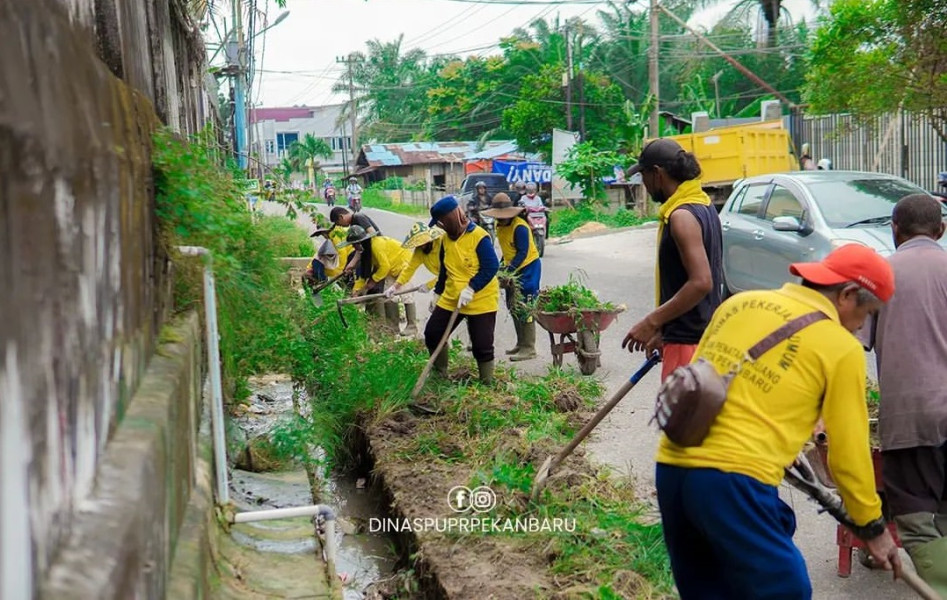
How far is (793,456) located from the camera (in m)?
3.18

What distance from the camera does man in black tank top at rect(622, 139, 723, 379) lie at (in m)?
4.73

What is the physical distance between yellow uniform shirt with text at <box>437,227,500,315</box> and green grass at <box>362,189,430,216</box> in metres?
35.0

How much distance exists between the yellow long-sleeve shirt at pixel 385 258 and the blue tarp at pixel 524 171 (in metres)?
24.2

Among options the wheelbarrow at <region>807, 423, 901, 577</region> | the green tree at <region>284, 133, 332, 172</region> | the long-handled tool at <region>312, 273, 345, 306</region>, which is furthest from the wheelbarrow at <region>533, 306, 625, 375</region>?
the green tree at <region>284, 133, 332, 172</region>

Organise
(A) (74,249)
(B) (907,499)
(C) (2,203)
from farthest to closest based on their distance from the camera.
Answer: (B) (907,499) < (A) (74,249) < (C) (2,203)

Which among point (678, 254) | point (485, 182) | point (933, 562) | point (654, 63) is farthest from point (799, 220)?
point (485, 182)

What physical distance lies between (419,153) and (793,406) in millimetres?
53139

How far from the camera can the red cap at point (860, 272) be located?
3.14 meters

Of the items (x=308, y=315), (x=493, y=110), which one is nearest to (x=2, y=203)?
(x=308, y=315)

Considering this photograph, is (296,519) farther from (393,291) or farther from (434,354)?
(393,291)

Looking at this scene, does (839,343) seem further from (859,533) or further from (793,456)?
→ (859,533)

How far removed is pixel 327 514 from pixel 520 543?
106 centimetres

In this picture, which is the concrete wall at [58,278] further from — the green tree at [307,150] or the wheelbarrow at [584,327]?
the green tree at [307,150]

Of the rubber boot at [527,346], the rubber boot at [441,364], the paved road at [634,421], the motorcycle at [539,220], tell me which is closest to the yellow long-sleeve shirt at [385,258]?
the paved road at [634,421]
